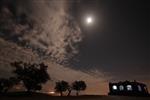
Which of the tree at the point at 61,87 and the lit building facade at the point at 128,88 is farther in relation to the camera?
the tree at the point at 61,87

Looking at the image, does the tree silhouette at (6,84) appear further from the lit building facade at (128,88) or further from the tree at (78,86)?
the lit building facade at (128,88)

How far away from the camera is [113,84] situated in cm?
7138

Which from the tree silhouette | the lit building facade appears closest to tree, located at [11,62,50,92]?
the tree silhouette

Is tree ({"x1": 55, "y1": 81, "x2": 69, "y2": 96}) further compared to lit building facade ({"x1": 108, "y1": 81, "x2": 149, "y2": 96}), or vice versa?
tree ({"x1": 55, "y1": 81, "x2": 69, "y2": 96})

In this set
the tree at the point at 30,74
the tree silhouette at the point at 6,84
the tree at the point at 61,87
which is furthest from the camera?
the tree at the point at 61,87

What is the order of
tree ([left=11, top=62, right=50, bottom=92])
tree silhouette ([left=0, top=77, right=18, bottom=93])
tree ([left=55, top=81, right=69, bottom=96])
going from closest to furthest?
tree ([left=11, top=62, right=50, bottom=92])
tree silhouette ([left=0, top=77, right=18, bottom=93])
tree ([left=55, top=81, right=69, bottom=96])

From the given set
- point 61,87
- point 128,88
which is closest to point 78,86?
point 61,87

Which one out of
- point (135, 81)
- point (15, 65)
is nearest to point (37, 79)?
point (15, 65)

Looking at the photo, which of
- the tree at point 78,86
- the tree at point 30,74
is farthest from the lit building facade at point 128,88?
the tree at point 30,74

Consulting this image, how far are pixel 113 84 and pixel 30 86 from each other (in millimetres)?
37440

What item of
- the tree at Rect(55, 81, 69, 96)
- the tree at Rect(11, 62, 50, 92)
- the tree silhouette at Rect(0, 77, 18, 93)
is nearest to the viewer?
the tree at Rect(11, 62, 50, 92)

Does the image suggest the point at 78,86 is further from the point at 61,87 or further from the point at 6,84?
the point at 6,84

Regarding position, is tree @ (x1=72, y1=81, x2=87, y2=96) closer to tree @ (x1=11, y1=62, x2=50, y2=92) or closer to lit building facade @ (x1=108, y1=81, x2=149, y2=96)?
lit building facade @ (x1=108, y1=81, x2=149, y2=96)

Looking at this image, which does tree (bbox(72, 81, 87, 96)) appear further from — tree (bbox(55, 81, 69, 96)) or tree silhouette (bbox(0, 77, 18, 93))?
tree silhouette (bbox(0, 77, 18, 93))
